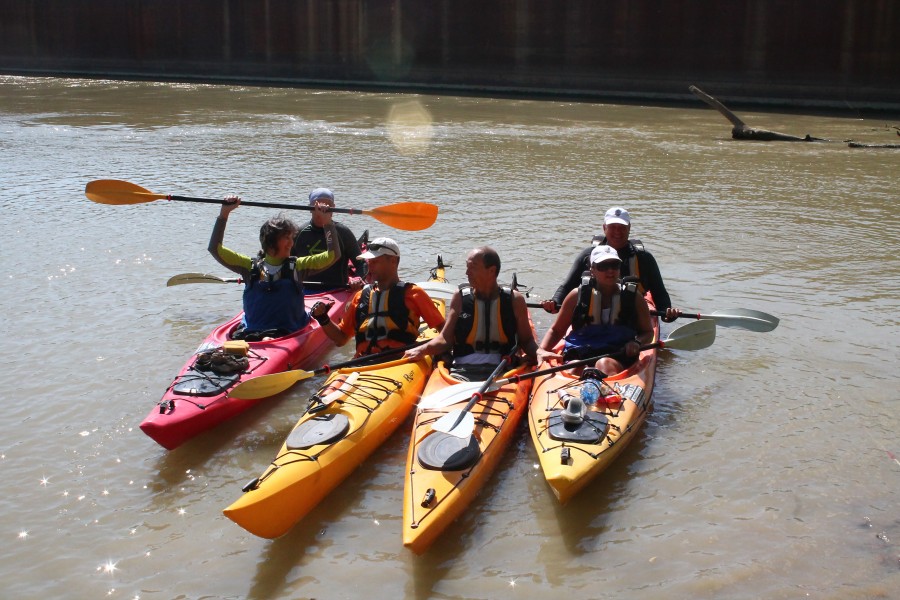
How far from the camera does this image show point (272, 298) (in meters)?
5.66

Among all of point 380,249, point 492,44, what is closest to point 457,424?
point 380,249

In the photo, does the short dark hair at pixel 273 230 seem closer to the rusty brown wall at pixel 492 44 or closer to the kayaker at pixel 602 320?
the kayaker at pixel 602 320

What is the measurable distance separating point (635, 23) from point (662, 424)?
65.4 ft

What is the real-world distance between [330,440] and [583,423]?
4.01 ft

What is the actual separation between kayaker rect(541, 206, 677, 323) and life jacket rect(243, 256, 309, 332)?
5.22 ft

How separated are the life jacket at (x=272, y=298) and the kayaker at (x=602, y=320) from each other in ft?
5.39

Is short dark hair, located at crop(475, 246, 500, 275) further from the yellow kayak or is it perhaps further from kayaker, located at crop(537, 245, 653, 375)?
the yellow kayak

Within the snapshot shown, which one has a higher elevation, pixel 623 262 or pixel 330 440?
pixel 623 262

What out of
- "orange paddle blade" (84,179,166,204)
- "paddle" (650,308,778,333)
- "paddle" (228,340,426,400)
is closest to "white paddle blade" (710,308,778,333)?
"paddle" (650,308,778,333)

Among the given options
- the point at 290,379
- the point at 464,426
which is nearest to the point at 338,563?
the point at 464,426

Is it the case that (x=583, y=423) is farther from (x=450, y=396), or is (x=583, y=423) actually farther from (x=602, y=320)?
(x=602, y=320)

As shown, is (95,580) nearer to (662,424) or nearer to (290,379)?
(290,379)

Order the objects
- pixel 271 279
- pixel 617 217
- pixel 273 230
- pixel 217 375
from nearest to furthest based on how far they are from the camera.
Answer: pixel 217 375, pixel 273 230, pixel 271 279, pixel 617 217

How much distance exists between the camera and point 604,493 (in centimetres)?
437
